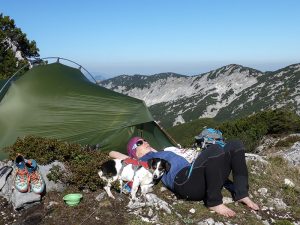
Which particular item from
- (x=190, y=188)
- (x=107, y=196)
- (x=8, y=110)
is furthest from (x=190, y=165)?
(x=8, y=110)

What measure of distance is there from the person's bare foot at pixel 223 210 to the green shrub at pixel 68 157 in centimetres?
258

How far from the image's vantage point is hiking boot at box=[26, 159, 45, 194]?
26.1 ft

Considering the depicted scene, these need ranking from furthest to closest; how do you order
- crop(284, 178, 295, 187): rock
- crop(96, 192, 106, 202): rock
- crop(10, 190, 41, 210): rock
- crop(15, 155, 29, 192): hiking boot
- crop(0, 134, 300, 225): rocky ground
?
crop(284, 178, 295, 187): rock, crop(96, 192, 106, 202): rock, crop(15, 155, 29, 192): hiking boot, crop(10, 190, 41, 210): rock, crop(0, 134, 300, 225): rocky ground

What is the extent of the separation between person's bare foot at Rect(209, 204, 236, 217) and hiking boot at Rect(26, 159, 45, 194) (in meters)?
3.54

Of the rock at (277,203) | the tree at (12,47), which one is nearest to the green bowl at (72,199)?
the rock at (277,203)

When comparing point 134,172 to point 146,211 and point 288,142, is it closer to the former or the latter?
point 146,211

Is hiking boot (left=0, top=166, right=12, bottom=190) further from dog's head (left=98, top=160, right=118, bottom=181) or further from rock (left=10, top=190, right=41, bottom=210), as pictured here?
dog's head (left=98, top=160, right=118, bottom=181)

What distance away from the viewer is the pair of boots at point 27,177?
25.6 feet

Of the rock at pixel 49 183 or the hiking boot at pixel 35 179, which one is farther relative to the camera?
the rock at pixel 49 183

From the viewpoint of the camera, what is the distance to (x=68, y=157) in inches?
384

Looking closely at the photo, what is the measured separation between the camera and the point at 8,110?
11.9m

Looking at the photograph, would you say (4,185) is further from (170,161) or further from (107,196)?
(170,161)

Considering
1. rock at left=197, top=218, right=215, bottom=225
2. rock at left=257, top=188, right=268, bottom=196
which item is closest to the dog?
rock at left=197, top=218, right=215, bottom=225

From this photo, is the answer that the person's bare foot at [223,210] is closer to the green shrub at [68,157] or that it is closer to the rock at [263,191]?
the rock at [263,191]
